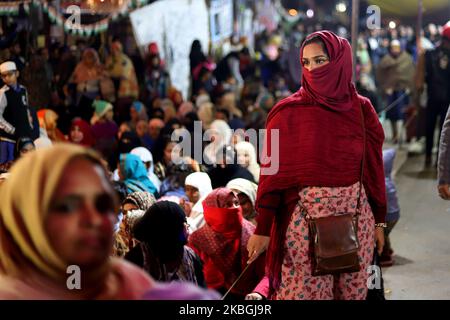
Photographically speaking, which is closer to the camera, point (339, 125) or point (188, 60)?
point (339, 125)

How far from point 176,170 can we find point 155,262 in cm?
398

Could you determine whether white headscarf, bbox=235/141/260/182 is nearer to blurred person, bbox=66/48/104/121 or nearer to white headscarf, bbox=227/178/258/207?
white headscarf, bbox=227/178/258/207

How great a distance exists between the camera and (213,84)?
51.5ft

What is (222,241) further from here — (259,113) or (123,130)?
(259,113)

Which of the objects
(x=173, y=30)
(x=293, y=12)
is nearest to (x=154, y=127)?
(x=173, y=30)

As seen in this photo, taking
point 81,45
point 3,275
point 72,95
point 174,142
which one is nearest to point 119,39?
point 81,45

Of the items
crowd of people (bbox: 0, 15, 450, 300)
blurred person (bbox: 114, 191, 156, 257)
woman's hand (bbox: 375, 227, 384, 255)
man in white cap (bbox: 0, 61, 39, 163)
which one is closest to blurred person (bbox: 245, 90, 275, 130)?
crowd of people (bbox: 0, 15, 450, 300)

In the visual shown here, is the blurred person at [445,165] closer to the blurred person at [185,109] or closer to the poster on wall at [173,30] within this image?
the blurred person at [185,109]

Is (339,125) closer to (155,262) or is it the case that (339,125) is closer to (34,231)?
(155,262)

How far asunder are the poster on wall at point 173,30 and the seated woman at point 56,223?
12.5 m

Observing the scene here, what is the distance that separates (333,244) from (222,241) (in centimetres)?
155

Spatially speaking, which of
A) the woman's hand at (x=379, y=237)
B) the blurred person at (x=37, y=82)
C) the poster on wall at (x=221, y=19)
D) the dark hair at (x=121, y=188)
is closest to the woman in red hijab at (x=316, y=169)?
the woman's hand at (x=379, y=237)

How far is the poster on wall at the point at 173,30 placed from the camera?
47.5 ft
